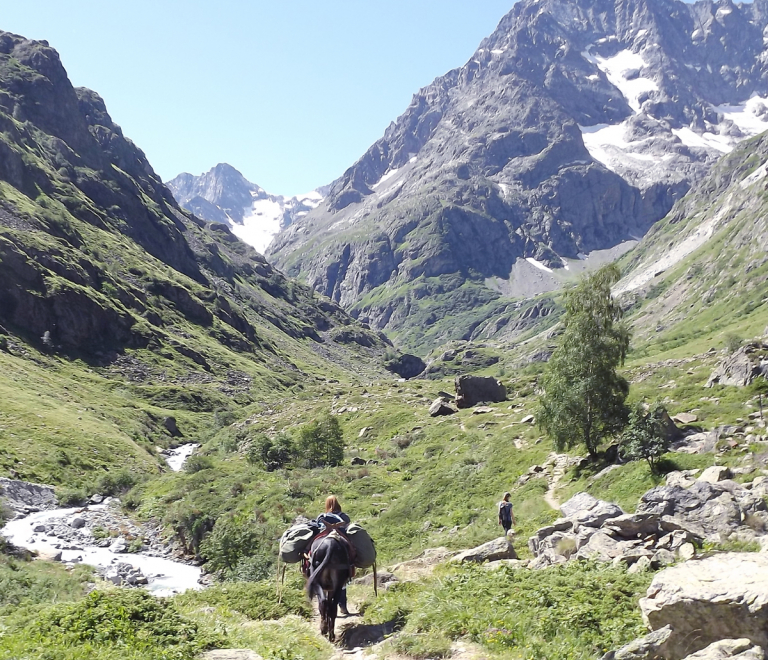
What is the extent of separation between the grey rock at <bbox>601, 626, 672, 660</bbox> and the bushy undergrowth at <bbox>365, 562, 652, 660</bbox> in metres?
0.71

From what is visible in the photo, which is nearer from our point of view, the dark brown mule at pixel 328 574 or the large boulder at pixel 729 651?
the large boulder at pixel 729 651

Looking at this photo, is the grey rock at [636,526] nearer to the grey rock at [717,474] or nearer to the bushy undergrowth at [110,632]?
the grey rock at [717,474]

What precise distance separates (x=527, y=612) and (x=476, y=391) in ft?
239

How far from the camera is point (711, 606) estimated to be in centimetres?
898

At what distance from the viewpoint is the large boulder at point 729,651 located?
25.8 ft

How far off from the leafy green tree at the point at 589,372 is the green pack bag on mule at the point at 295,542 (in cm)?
2864

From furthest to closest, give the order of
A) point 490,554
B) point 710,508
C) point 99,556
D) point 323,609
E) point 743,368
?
point 743,368, point 99,556, point 490,554, point 710,508, point 323,609

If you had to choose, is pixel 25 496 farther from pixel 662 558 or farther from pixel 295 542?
pixel 662 558

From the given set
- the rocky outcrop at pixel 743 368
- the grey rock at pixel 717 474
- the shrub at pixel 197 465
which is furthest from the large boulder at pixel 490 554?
the shrub at pixel 197 465

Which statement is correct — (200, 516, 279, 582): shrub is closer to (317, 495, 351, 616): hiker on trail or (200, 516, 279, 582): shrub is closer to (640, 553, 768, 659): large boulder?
(317, 495, 351, 616): hiker on trail

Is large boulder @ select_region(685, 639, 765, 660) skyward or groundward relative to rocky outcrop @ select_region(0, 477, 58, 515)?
groundward

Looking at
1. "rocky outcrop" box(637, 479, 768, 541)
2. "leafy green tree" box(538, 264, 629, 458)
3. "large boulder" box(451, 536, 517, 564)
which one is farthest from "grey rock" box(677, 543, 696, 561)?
"leafy green tree" box(538, 264, 629, 458)

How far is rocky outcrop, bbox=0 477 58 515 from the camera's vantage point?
48719 mm

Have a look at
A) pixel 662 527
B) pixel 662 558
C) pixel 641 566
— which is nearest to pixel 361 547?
pixel 641 566
